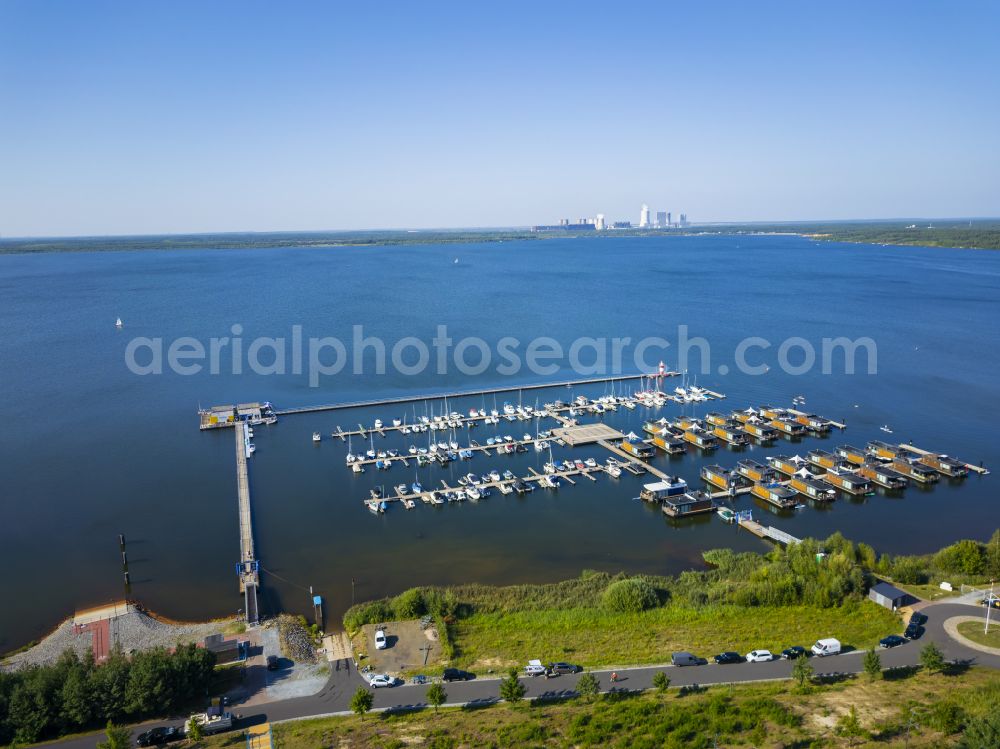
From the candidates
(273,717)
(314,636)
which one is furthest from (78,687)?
(314,636)

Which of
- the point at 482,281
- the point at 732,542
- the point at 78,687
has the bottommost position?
the point at 732,542

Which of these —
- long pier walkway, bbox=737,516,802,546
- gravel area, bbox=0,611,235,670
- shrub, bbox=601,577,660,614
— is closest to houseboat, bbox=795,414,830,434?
long pier walkway, bbox=737,516,802,546

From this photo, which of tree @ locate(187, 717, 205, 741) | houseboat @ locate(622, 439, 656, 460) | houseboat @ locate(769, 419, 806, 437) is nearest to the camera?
tree @ locate(187, 717, 205, 741)

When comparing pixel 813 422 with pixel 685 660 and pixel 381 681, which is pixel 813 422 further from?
pixel 381 681

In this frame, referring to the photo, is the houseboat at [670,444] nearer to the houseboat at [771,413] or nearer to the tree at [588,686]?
the houseboat at [771,413]

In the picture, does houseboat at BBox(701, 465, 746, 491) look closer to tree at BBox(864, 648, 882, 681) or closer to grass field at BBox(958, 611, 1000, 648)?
grass field at BBox(958, 611, 1000, 648)

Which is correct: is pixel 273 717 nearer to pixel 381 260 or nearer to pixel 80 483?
pixel 80 483

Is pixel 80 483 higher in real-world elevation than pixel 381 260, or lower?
lower
